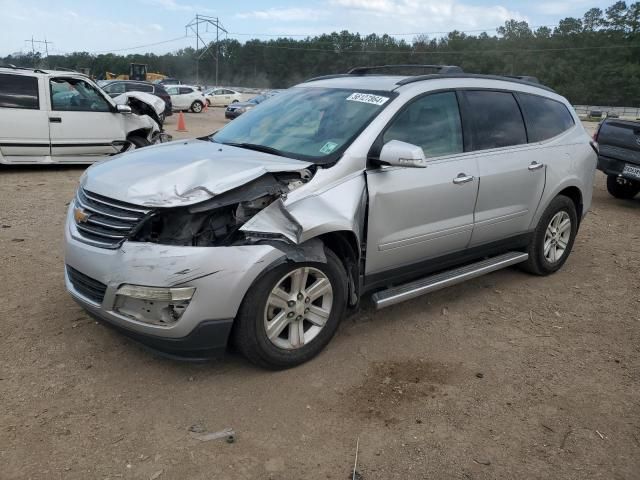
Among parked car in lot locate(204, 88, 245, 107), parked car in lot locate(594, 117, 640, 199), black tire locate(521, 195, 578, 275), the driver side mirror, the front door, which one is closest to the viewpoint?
the driver side mirror

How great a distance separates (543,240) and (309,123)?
2.57 m

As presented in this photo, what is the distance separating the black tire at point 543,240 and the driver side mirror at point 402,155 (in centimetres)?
212

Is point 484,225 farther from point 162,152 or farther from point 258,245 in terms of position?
point 162,152

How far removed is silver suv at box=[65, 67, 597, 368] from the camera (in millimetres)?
2916

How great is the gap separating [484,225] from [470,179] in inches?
18.4

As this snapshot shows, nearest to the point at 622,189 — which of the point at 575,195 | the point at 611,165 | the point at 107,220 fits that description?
the point at 611,165

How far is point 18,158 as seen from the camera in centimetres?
901

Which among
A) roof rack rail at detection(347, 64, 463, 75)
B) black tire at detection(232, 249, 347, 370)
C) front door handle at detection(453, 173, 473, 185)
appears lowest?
black tire at detection(232, 249, 347, 370)

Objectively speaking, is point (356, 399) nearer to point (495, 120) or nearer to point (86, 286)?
point (86, 286)

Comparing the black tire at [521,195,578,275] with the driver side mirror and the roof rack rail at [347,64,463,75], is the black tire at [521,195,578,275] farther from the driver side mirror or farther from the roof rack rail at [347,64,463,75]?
the driver side mirror

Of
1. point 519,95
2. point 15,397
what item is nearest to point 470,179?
point 519,95

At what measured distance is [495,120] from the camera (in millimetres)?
4387

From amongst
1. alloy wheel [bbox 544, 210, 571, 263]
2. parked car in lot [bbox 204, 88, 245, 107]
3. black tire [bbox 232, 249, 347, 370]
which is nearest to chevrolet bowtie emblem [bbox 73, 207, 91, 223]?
black tire [bbox 232, 249, 347, 370]

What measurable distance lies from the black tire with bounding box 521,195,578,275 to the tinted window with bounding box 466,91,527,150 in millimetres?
772
